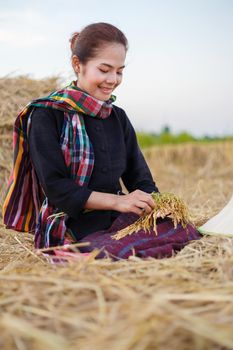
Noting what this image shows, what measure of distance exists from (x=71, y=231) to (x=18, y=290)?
2.69 ft

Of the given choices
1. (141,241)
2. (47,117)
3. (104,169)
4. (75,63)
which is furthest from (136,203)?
(75,63)

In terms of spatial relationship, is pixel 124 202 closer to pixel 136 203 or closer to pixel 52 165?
pixel 136 203

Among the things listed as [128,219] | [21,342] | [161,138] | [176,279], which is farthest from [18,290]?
[161,138]

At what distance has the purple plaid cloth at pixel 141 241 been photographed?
2.41 m

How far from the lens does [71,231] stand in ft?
8.91

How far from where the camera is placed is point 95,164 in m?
2.73

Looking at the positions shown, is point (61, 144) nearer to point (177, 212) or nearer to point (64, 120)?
point (64, 120)

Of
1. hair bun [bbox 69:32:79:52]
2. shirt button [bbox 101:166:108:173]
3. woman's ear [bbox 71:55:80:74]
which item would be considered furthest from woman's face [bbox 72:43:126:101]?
shirt button [bbox 101:166:108:173]

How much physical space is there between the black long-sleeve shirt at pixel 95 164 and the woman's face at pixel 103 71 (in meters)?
0.15

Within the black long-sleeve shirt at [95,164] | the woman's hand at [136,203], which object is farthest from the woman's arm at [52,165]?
the woman's hand at [136,203]

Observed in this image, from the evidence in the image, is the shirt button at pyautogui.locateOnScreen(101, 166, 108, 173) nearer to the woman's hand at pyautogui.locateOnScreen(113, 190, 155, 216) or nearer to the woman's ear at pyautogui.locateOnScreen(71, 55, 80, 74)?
the woman's hand at pyautogui.locateOnScreen(113, 190, 155, 216)

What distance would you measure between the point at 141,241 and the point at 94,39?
926 millimetres

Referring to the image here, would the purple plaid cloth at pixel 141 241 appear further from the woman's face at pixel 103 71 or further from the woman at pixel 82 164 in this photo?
the woman's face at pixel 103 71

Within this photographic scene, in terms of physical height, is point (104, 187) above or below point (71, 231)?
above
